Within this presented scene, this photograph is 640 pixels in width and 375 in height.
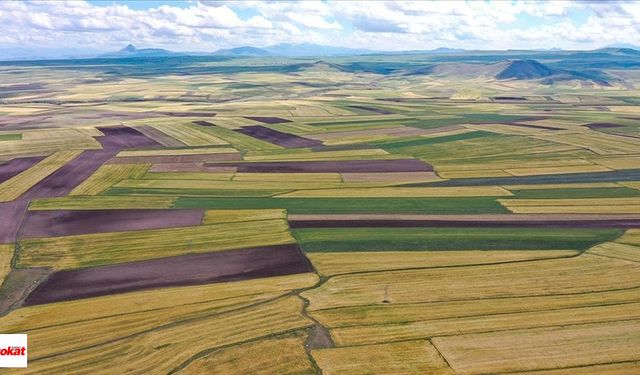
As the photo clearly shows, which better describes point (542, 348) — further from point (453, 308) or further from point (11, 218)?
point (11, 218)

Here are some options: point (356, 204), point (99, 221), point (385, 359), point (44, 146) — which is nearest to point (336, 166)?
point (356, 204)

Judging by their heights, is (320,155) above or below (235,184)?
above

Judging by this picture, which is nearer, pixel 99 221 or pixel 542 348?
pixel 542 348

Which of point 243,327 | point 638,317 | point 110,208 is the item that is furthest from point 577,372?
point 110,208

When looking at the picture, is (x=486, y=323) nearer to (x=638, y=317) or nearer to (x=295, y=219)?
(x=638, y=317)

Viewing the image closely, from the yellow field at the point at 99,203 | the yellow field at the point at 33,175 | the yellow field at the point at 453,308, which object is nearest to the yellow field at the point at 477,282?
the yellow field at the point at 453,308

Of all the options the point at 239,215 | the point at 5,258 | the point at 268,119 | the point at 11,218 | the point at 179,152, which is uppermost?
the point at 268,119

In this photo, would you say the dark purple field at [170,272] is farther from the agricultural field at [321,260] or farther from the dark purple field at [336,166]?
the dark purple field at [336,166]
